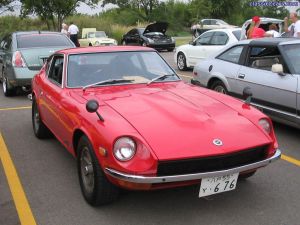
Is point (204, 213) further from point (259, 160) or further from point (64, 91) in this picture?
point (64, 91)

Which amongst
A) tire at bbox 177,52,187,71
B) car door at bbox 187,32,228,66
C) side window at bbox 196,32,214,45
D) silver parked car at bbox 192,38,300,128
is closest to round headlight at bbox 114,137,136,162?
silver parked car at bbox 192,38,300,128

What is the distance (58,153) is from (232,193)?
2.44m

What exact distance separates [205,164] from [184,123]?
45 centimetres

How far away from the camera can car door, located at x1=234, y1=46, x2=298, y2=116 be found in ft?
19.5

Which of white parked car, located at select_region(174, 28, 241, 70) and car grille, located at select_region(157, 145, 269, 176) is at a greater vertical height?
white parked car, located at select_region(174, 28, 241, 70)

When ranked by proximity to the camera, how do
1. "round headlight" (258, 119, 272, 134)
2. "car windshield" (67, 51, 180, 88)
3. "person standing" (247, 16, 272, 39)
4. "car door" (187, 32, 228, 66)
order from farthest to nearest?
1. "car door" (187, 32, 228, 66)
2. "person standing" (247, 16, 272, 39)
3. "car windshield" (67, 51, 180, 88)
4. "round headlight" (258, 119, 272, 134)

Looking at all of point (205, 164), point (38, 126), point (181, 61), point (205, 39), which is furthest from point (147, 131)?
point (181, 61)

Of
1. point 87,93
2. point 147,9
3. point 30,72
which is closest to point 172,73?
point 87,93

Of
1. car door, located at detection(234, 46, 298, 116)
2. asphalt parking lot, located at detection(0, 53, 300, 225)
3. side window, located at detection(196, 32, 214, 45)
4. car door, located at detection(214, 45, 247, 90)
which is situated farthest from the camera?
side window, located at detection(196, 32, 214, 45)

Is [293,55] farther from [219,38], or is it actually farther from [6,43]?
[6,43]

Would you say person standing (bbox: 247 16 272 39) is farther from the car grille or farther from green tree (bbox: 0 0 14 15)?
green tree (bbox: 0 0 14 15)

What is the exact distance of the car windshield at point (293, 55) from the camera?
6.10 m

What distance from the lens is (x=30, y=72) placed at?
942cm

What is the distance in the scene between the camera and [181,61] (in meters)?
14.5
